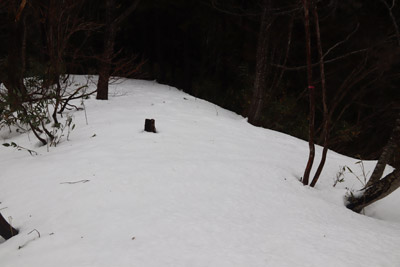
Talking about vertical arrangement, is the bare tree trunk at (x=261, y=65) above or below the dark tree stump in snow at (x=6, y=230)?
above

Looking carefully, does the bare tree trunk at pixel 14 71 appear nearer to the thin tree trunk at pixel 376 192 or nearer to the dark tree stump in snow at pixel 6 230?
the dark tree stump in snow at pixel 6 230

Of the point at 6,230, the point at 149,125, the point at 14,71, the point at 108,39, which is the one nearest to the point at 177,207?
the point at 6,230

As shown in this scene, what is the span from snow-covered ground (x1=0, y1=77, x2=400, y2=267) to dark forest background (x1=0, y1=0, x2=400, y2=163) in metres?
2.92

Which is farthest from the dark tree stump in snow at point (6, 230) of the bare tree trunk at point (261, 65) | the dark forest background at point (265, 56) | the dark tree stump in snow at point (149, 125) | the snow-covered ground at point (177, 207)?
the bare tree trunk at point (261, 65)

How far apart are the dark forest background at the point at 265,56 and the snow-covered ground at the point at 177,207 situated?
292 centimetres

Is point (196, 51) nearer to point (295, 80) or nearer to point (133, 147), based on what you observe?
point (295, 80)

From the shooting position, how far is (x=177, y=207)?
251cm

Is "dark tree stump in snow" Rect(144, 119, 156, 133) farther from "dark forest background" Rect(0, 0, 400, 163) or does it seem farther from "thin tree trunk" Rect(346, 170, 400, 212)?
"thin tree trunk" Rect(346, 170, 400, 212)

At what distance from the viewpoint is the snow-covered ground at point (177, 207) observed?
1967 mm

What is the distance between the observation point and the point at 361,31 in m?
8.45

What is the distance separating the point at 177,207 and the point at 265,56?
5613 millimetres

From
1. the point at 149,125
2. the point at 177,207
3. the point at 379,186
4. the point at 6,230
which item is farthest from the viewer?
the point at 149,125

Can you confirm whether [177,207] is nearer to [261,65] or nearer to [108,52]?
[261,65]

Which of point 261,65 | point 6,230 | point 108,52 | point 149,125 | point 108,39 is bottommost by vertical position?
point 6,230
